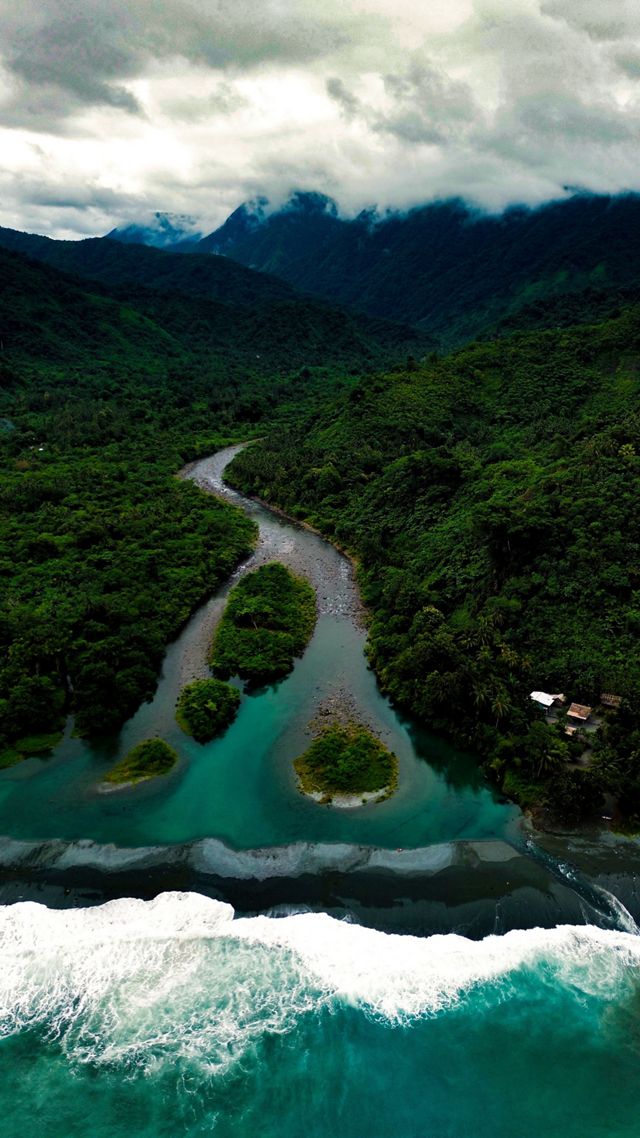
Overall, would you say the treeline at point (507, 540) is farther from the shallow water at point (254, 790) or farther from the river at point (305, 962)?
the river at point (305, 962)

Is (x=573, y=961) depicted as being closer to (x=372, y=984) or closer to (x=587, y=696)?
(x=372, y=984)

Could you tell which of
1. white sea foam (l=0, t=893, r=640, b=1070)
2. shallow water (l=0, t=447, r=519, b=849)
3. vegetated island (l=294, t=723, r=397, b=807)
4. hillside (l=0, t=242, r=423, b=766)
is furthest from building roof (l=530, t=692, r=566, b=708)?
hillside (l=0, t=242, r=423, b=766)

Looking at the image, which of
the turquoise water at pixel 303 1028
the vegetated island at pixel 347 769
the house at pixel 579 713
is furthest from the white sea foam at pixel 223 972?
the house at pixel 579 713

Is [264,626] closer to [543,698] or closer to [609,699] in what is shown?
[543,698]

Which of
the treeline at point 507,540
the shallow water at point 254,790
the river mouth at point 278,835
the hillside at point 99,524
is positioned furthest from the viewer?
the hillside at point 99,524

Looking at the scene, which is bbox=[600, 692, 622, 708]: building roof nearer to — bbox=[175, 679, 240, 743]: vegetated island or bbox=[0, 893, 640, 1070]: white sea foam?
bbox=[0, 893, 640, 1070]: white sea foam

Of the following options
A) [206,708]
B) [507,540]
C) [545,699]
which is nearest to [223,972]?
[206,708]

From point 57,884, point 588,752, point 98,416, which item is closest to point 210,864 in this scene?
point 57,884
